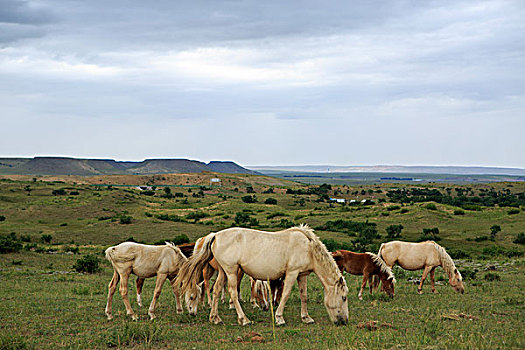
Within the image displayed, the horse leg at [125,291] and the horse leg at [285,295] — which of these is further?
the horse leg at [125,291]

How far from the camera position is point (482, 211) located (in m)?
50.9

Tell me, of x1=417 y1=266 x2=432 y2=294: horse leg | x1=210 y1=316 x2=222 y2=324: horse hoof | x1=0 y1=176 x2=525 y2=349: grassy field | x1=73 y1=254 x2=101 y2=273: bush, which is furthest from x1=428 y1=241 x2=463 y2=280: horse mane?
x1=73 y1=254 x2=101 y2=273: bush

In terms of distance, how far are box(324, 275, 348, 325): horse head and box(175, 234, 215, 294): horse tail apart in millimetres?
3128

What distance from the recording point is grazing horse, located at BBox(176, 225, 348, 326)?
1028 centimetres

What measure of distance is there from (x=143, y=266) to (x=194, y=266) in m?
1.36

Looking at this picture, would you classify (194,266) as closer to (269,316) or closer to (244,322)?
(244,322)

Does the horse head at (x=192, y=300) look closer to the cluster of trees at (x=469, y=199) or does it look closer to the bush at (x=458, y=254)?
the bush at (x=458, y=254)

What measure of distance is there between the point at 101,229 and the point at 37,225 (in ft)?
27.6

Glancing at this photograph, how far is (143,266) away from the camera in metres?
11.1

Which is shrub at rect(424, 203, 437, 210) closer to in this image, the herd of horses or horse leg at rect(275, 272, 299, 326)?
the herd of horses

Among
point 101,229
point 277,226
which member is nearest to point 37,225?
point 101,229

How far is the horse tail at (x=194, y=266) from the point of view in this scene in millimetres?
10844

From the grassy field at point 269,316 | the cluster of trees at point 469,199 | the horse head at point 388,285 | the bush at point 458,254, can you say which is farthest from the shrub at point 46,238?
the cluster of trees at point 469,199

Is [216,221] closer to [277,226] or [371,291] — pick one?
[277,226]
